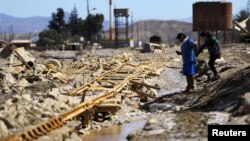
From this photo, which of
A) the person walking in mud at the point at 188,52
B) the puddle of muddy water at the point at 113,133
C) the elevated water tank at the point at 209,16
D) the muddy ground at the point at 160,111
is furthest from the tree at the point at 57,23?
the puddle of muddy water at the point at 113,133

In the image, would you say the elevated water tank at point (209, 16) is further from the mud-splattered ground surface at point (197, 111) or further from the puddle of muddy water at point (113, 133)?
the puddle of muddy water at point (113, 133)

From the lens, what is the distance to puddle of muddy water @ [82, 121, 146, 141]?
35.7 feet

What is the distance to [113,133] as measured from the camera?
11414 millimetres

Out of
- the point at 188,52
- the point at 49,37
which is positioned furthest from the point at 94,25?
the point at 188,52

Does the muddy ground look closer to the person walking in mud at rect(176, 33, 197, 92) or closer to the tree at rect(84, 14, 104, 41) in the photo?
the person walking in mud at rect(176, 33, 197, 92)

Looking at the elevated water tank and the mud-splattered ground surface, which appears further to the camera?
the elevated water tank

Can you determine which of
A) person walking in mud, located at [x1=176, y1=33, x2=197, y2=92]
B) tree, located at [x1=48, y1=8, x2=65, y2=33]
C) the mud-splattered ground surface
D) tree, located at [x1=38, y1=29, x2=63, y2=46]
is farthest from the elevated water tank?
tree, located at [x1=48, y1=8, x2=65, y2=33]

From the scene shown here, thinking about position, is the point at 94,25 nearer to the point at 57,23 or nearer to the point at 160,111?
the point at 57,23

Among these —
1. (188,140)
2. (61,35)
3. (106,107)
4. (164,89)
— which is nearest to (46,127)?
(188,140)

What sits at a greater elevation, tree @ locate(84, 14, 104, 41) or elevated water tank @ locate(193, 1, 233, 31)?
elevated water tank @ locate(193, 1, 233, 31)

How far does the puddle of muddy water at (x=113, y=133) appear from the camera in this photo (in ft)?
35.7

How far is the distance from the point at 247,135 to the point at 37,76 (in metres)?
13.9

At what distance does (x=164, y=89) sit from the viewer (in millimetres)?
20281

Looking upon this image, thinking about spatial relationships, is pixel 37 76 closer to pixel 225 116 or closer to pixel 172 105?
pixel 172 105
